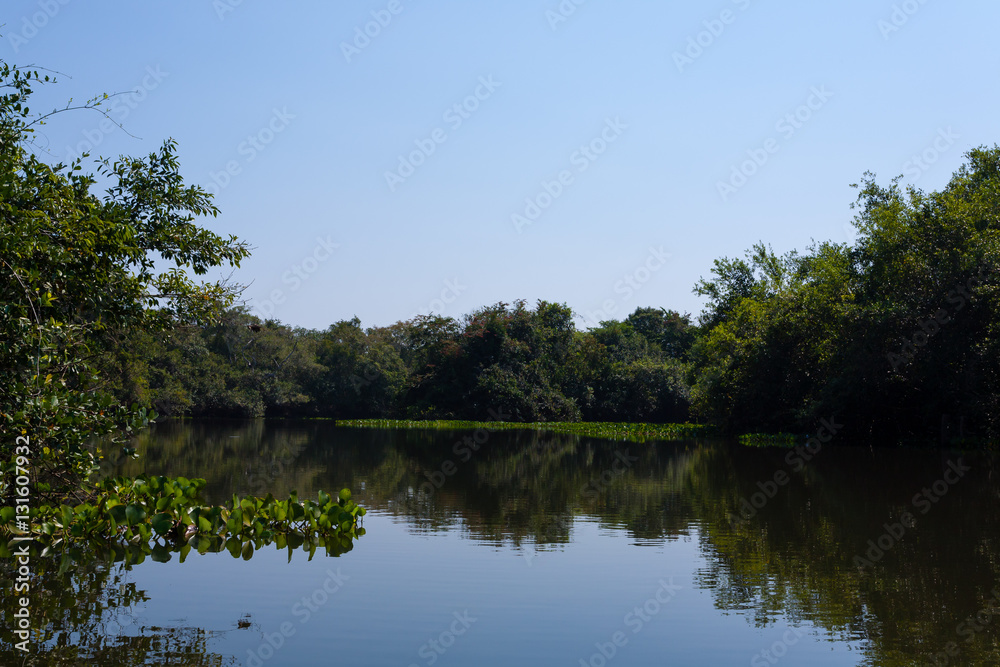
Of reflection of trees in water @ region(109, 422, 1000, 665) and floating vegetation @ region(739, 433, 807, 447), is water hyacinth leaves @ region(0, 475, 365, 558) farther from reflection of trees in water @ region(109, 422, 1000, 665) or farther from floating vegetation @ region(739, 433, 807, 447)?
floating vegetation @ region(739, 433, 807, 447)

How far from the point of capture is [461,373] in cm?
5059

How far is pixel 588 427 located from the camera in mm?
42688

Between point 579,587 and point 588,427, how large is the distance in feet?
111

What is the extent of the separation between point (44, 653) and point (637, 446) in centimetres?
2716

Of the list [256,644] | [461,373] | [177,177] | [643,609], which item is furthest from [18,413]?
[461,373]

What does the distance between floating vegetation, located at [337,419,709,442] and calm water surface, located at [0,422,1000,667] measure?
21129 millimetres

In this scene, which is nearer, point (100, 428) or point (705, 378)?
point (100, 428)

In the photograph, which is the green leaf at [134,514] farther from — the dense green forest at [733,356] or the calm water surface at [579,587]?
the dense green forest at [733,356]

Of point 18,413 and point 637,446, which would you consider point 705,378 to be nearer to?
point 637,446

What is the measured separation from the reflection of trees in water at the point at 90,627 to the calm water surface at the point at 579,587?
3 centimetres

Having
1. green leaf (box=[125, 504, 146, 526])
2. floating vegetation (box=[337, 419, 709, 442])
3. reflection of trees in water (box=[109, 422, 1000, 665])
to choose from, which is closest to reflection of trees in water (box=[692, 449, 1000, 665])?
reflection of trees in water (box=[109, 422, 1000, 665])

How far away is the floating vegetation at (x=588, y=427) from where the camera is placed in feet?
126

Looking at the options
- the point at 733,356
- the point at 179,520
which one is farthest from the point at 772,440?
the point at 179,520

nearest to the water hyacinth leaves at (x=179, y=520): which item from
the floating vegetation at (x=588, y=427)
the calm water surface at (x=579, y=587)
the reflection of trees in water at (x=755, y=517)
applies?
the calm water surface at (x=579, y=587)
